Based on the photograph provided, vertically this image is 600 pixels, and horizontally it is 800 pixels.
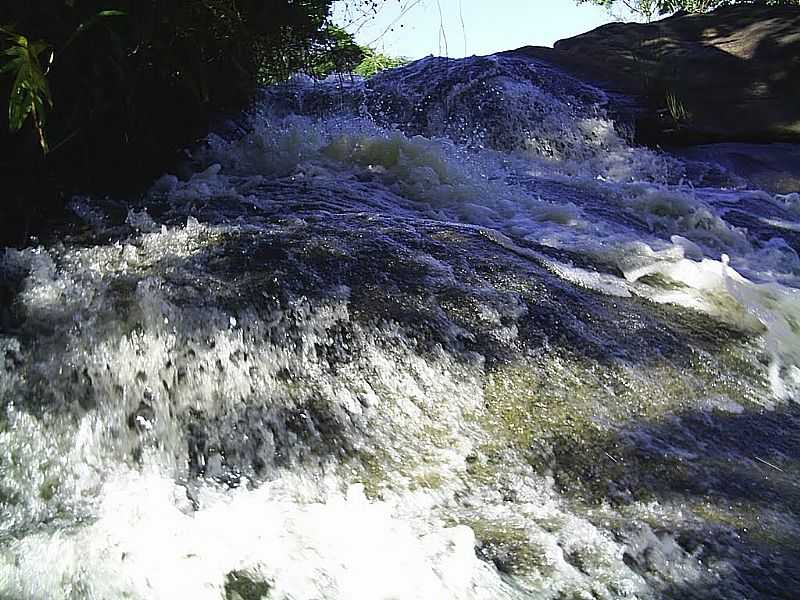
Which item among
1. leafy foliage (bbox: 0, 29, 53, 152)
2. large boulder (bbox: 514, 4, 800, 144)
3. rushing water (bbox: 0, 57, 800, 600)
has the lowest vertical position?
rushing water (bbox: 0, 57, 800, 600)

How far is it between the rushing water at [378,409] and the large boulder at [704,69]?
13.6 ft

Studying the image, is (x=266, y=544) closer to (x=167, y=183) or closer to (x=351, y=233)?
(x=351, y=233)

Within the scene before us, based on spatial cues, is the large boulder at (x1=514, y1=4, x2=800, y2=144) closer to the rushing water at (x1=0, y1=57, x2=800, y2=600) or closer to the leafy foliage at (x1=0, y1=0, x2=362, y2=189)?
the leafy foliage at (x1=0, y1=0, x2=362, y2=189)

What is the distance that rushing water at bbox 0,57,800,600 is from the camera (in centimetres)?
176

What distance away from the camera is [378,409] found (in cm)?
228

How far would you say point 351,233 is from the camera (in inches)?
121

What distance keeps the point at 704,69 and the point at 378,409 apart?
6729 mm

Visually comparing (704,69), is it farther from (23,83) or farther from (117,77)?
(23,83)

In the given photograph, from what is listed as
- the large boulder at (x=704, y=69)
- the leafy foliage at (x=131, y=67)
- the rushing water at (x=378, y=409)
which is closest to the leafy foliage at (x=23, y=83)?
the leafy foliage at (x=131, y=67)

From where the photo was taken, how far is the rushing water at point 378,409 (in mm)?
1756

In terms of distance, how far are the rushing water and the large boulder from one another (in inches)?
164

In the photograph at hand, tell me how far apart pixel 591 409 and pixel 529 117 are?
493 cm

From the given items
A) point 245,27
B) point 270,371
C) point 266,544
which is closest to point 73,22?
point 245,27

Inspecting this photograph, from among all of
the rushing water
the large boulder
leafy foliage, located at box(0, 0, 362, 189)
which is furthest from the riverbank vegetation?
the large boulder
